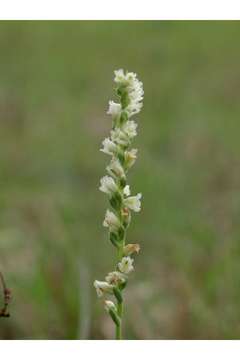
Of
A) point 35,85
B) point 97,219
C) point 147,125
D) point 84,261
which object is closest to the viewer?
point 84,261

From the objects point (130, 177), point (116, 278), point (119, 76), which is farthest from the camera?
point (130, 177)

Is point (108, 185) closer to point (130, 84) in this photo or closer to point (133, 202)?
point (133, 202)

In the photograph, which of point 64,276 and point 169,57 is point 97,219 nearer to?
point 64,276

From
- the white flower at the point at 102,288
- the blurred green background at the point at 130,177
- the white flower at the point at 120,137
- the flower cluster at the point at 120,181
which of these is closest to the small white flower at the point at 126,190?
the flower cluster at the point at 120,181

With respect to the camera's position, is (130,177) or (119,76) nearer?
(119,76)

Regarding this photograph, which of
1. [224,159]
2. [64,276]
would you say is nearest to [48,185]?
[224,159]

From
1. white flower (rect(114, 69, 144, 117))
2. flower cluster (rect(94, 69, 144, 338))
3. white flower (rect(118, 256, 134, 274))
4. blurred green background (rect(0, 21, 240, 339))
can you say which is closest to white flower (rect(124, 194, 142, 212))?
flower cluster (rect(94, 69, 144, 338))

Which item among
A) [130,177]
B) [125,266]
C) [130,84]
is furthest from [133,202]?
[130,177]
